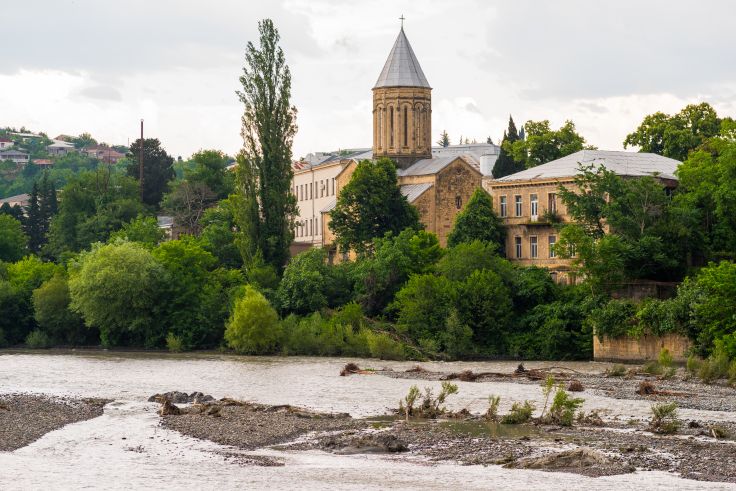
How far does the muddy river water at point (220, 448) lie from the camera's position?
26984 mm

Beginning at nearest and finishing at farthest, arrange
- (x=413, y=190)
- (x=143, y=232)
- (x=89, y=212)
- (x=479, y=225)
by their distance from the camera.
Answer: (x=479, y=225) → (x=413, y=190) → (x=143, y=232) → (x=89, y=212)

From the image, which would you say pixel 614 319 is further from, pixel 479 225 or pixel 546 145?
pixel 546 145

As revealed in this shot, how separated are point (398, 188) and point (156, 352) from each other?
64.4ft

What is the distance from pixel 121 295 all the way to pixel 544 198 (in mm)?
22608

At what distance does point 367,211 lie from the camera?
80938 mm

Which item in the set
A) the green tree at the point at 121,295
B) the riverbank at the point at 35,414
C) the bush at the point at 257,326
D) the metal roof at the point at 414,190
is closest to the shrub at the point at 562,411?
the riverbank at the point at 35,414

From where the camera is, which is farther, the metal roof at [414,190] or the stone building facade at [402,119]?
the stone building facade at [402,119]

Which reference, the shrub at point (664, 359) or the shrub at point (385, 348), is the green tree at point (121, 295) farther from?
the shrub at point (664, 359)

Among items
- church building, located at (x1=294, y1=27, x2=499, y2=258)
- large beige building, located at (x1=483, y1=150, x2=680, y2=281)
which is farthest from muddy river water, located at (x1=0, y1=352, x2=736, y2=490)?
church building, located at (x1=294, y1=27, x2=499, y2=258)

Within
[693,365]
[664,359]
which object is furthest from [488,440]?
[664,359]

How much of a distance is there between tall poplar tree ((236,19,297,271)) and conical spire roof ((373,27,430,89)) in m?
22.4

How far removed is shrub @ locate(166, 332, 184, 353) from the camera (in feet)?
228

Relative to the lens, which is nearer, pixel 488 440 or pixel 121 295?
pixel 488 440

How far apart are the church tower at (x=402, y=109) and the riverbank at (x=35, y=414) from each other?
179 feet
